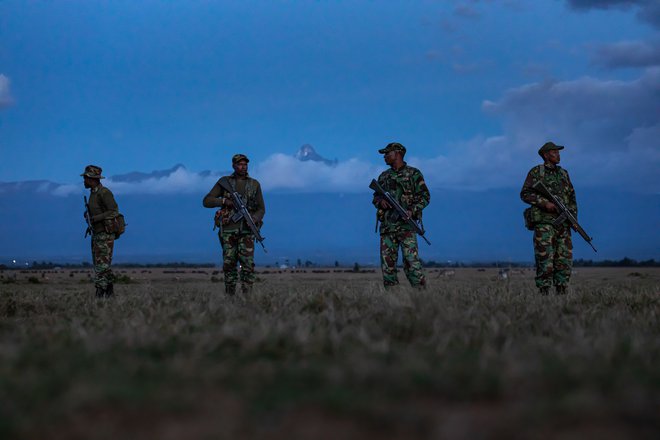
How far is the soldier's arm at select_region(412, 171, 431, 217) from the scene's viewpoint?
10.4 m

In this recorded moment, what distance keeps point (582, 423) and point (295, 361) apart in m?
1.71

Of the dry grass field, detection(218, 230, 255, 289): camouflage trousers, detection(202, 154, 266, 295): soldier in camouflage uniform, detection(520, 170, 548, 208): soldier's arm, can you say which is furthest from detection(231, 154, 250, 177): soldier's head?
the dry grass field

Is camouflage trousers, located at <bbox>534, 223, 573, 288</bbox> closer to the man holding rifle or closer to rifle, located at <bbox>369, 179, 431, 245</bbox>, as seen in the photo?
the man holding rifle

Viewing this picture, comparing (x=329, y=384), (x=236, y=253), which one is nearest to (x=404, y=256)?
(x=236, y=253)

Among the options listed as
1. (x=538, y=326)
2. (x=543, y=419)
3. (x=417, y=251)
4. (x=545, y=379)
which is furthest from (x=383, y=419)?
(x=417, y=251)

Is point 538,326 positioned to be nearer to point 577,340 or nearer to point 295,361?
point 577,340

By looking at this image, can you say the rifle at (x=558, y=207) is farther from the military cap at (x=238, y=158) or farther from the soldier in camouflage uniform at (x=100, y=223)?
the soldier in camouflage uniform at (x=100, y=223)

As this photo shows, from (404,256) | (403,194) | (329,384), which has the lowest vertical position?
(329,384)

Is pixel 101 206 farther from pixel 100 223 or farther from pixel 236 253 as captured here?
pixel 236 253

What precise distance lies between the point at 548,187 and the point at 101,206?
694 centimetres

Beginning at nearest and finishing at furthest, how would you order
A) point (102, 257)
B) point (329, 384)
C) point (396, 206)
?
point (329, 384)
point (396, 206)
point (102, 257)

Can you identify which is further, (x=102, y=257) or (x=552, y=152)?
(x=102, y=257)

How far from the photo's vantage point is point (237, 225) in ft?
35.4

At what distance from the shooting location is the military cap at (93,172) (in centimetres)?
1224
